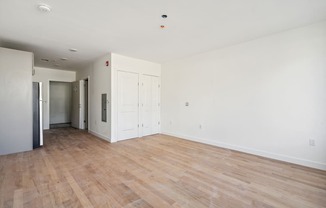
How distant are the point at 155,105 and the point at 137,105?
0.83 m

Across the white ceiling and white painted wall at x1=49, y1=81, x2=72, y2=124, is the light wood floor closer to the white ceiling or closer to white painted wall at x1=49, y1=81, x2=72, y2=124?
the white ceiling

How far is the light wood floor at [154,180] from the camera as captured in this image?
6.37 feet

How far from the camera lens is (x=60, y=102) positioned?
7.91 meters

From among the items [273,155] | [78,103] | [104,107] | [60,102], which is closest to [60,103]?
[60,102]

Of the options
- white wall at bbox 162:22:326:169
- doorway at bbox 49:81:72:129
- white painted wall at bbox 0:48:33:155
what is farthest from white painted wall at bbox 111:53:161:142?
doorway at bbox 49:81:72:129

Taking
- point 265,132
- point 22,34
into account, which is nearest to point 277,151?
point 265,132

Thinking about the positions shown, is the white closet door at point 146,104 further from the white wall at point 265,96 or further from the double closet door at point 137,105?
the white wall at point 265,96

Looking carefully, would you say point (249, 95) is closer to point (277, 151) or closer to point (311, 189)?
point (277, 151)

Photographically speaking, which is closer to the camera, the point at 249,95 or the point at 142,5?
the point at 142,5

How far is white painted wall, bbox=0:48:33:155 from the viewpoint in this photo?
11.7ft

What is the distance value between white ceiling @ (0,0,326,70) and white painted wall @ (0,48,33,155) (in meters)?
0.51

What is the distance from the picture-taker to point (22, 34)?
3.33m

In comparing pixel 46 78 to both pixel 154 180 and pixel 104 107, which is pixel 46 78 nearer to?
pixel 104 107

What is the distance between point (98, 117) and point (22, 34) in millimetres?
2885
